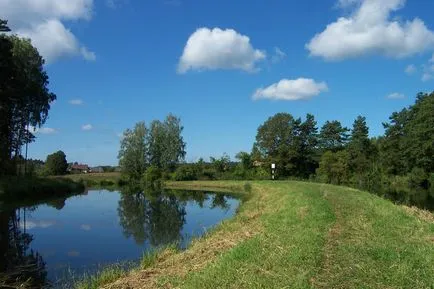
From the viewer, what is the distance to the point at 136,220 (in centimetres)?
2847

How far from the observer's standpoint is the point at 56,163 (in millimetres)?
96438

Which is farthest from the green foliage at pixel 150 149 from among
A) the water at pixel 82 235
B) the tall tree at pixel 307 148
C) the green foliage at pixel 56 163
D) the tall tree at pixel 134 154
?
the water at pixel 82 235

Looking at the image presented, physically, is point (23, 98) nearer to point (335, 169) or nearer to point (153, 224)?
point (153, 224)

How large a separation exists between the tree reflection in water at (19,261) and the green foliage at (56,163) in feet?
238

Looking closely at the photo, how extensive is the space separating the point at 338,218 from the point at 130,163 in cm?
8069

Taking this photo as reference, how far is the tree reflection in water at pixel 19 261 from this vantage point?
40.4 ft

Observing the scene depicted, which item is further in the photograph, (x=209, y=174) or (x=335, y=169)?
(x=209, y=174)

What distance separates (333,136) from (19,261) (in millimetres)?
82808

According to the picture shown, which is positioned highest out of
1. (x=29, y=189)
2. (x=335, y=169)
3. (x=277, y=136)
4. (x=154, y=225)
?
(x=277, y=136)

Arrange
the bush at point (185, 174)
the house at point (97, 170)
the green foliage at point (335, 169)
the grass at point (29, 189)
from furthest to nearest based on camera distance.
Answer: the house at point (97, 170), the bush at point (185, 174), the green foliage at point (335, 169), the grass at point (29, 189)

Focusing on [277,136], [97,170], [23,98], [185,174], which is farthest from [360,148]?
[97,170]

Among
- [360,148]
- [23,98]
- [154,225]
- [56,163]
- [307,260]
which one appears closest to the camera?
[307,260]

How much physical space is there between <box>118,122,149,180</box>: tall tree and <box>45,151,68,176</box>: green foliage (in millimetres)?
12050

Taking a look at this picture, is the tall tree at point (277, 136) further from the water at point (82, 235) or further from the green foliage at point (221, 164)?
the water at point (82, 235)
